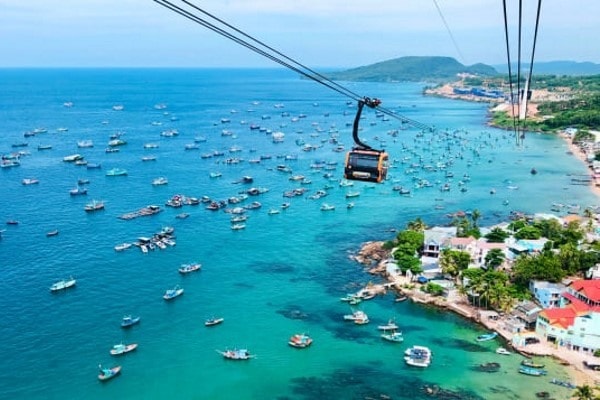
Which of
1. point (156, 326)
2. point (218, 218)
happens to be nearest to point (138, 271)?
point (156, 326)

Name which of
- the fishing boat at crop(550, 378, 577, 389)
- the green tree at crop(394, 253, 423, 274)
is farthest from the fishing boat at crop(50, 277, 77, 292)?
the fishing boat at crop(550, 378, 577, 389)

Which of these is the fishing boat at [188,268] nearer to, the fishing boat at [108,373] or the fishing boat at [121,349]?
the fishing boat at [121,349]

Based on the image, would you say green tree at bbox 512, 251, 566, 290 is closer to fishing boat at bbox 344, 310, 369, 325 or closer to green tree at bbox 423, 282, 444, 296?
green tree at bbox 423, 282, 444, 296

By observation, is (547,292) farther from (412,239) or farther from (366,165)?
(366,165)

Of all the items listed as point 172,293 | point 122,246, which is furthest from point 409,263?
point 122,246

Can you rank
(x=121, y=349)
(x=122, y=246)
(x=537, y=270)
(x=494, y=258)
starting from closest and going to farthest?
(x=121, y=349) < (x=537, y=270) < (x=494, y=258) < (x=122, y=246)

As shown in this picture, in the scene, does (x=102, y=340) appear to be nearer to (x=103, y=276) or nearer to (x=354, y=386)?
(x=103, y=276)
